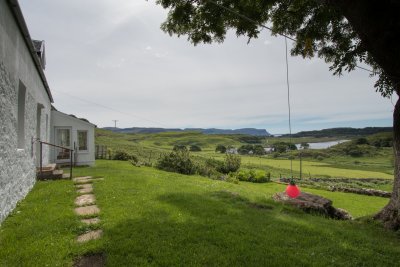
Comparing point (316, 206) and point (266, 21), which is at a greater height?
point (266, 21)

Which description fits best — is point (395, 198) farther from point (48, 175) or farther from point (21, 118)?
point (48, 175)

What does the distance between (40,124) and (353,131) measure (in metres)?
149

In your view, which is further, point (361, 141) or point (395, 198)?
point (361, 141)

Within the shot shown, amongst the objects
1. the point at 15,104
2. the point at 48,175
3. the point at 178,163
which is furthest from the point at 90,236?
the point at 178,163

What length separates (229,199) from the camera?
1056 centimetres

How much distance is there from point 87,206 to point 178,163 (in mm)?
17204

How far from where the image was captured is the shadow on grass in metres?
5.12

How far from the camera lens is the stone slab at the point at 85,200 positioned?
8.98 meters

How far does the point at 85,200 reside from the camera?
9383 mm

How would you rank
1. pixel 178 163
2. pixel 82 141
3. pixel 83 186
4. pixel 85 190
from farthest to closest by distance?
pixel 178 163 → pixel 82 141 → pixel 83 186 → pixel 85 190

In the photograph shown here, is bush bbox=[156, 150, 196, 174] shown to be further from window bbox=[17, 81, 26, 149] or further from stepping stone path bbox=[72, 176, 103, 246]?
window bbox=[17, 81, 26, 149]

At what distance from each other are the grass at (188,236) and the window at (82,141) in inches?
541

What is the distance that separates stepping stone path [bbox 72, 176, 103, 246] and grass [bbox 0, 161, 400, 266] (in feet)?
0.64

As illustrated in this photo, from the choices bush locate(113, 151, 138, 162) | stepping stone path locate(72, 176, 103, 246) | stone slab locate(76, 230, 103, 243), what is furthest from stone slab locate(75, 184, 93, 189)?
bush locate(113, 151, 138, 162)
